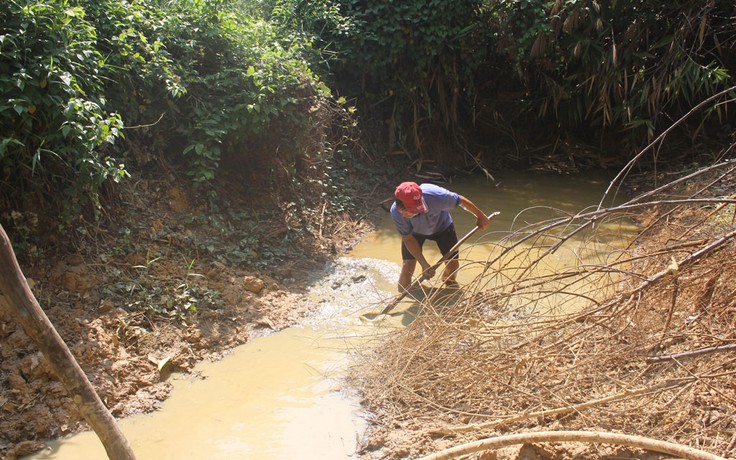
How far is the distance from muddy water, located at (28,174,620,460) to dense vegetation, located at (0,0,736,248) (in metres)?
1.63

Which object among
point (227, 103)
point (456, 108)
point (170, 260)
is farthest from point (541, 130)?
point (170, 260)

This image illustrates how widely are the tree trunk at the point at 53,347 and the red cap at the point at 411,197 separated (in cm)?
276

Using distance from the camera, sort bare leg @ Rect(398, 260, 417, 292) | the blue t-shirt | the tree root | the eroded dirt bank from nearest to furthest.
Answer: the tree root → the eroded dirt bank → the blue t-shirt → bare leg @ Rect(398, 260, 417, 292)

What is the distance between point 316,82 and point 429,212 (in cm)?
262

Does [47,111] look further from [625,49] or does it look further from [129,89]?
[625,49]

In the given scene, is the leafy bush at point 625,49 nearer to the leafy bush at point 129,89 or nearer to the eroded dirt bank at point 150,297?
the leafy bush at point 129,89

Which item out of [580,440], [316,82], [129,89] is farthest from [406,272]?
[129,89]

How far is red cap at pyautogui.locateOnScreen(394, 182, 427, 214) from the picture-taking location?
15.3ft

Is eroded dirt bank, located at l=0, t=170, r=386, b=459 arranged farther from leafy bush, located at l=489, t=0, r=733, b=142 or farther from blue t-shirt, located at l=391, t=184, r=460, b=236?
leafy bush, located at l=489, t=0, r=733, b=142

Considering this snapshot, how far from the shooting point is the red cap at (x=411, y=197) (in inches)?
184

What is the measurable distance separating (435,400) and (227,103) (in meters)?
3.70

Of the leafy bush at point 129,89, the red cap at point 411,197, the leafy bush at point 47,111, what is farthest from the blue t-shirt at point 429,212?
the leafy bush at point 47,111

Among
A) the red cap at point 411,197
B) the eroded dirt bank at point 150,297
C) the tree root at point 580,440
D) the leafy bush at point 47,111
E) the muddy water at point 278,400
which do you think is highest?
the leafy bush at point 47,111

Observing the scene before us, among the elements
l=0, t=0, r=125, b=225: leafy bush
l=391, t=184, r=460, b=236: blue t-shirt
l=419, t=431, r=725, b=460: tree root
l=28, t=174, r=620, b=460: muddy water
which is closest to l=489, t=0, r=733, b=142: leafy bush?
l=391, t=184, r=460, b=236: blue t-shirt
